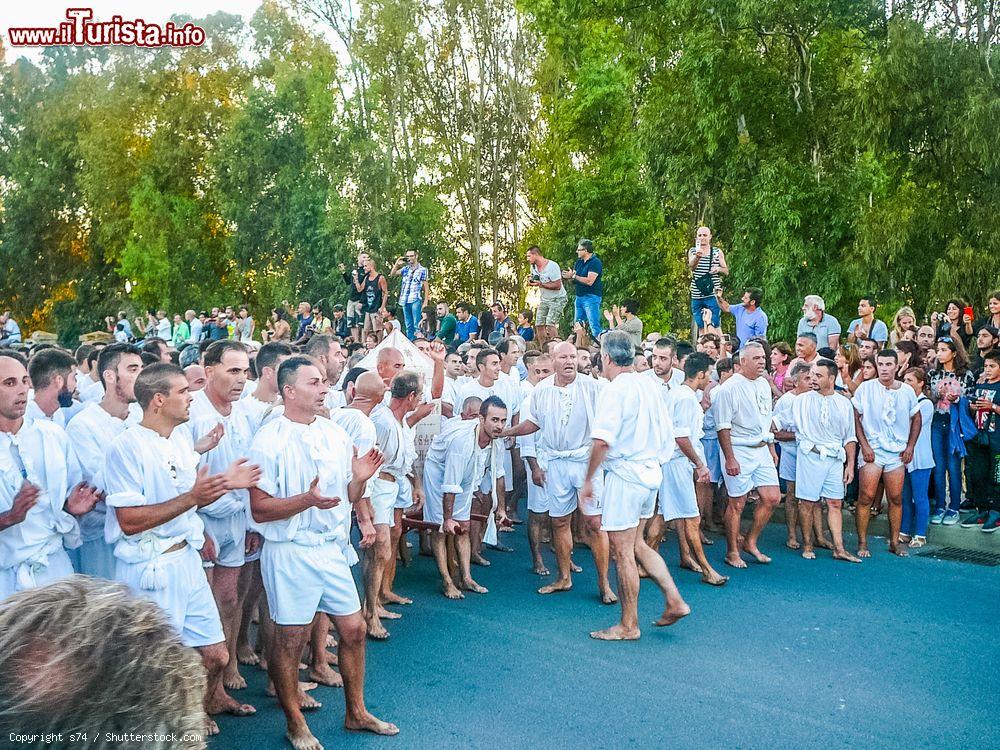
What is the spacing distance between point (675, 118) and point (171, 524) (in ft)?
58.2

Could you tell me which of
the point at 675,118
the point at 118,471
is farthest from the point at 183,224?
the point at 118,471

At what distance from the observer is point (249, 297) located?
131ft

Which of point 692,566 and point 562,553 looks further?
point 692,566

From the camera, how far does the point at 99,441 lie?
18.2 feet

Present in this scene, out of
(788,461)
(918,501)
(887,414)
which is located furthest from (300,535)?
(918,501)

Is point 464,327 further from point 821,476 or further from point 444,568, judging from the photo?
point 444,568

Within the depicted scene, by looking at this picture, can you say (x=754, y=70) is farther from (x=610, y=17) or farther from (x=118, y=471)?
(x=118, y=471)

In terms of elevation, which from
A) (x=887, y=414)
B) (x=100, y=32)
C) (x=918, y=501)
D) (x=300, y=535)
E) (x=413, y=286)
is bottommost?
(x=918, y=501)

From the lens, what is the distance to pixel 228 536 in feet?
19.4

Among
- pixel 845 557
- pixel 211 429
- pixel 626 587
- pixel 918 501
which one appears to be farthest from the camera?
pixel 918 501

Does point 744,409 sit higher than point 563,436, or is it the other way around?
point 744,409

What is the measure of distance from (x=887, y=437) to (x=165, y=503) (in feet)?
25.3

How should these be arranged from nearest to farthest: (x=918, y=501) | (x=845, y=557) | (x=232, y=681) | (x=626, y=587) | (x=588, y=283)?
(x=232, y=681) < (x=626, y=587) < (x=845, y=557) < (x=918, y=501) < (x=588, y=283)

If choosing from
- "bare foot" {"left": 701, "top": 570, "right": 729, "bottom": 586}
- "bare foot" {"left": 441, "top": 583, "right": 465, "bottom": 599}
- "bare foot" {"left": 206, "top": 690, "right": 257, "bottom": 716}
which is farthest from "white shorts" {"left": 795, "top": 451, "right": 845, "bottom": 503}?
"bare foot" {"left": 206, "top": 690, "right": 257, "bottom": 716}
